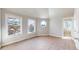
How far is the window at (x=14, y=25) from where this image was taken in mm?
1782

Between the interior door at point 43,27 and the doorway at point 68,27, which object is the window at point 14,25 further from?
the doorway at point 68,27

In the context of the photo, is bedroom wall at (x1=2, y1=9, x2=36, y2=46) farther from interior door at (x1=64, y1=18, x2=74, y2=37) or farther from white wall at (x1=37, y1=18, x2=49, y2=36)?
interior door at (x1=64, y1=18, x2=74, y2=37)

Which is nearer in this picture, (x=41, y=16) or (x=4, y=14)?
(x=4, y=14)

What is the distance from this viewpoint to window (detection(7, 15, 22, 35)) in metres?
1.78

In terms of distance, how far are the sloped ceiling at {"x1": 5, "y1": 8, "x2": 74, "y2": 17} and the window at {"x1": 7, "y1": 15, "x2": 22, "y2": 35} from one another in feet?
0.47

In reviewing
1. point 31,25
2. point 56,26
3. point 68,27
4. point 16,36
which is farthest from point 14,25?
point 68,27

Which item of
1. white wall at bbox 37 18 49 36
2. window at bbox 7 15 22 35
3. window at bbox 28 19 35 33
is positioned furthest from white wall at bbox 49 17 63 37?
window at bbox 7 15 22 35

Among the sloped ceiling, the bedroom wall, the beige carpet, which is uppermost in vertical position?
the sloped ceiling

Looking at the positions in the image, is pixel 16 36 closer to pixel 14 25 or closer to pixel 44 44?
pixel 14 25

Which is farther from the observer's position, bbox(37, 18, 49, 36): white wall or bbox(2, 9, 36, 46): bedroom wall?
bbox(37, 18, 49, 36): white wall
